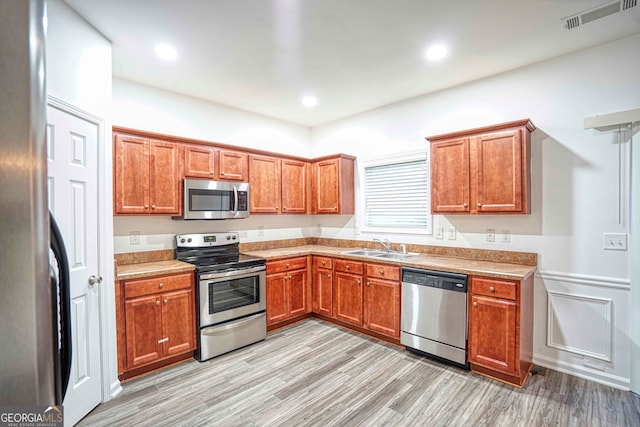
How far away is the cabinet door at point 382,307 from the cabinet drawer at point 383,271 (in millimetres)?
59

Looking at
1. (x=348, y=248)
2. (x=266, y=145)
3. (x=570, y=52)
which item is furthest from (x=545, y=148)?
(x=266, y=145)

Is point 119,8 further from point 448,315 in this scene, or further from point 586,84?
point 586,84

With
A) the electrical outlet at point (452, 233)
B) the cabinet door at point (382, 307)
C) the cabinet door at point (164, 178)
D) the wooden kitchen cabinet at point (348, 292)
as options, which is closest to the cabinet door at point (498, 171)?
the electrical outlet at point (452, 233)

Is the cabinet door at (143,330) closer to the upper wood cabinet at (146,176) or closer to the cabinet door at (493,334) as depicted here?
the upper wood cabinet at (146,176)

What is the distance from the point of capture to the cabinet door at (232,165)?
12.2 ft

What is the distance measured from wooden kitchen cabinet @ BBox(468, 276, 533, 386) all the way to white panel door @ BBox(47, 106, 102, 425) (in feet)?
10.6

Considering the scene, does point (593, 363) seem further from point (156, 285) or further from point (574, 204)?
point (156, 285)

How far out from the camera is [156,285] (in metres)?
2.84

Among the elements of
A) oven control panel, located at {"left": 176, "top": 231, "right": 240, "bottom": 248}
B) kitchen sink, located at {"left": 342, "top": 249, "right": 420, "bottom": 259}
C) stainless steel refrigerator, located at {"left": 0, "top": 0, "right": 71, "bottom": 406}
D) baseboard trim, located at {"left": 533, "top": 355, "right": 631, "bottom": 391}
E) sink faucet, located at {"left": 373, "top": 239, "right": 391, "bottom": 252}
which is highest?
stainless steel refrigerator, located at {"left": 0, "top": 0, "right": 71, "bottom": 406}

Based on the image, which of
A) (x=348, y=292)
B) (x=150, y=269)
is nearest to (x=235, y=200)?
(x=150, y=269)

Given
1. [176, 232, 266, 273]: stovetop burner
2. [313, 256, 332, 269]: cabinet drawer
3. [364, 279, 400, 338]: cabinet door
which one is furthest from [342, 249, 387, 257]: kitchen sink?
[176, 232, 266, 273]: stovetop burner

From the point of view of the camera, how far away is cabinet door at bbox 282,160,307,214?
14.6ft

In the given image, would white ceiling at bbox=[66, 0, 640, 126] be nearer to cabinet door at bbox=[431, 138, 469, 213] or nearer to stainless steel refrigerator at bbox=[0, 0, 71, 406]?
cabinet door at bbox=[431, 138, 469, 213]

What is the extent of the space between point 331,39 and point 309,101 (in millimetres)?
1457
